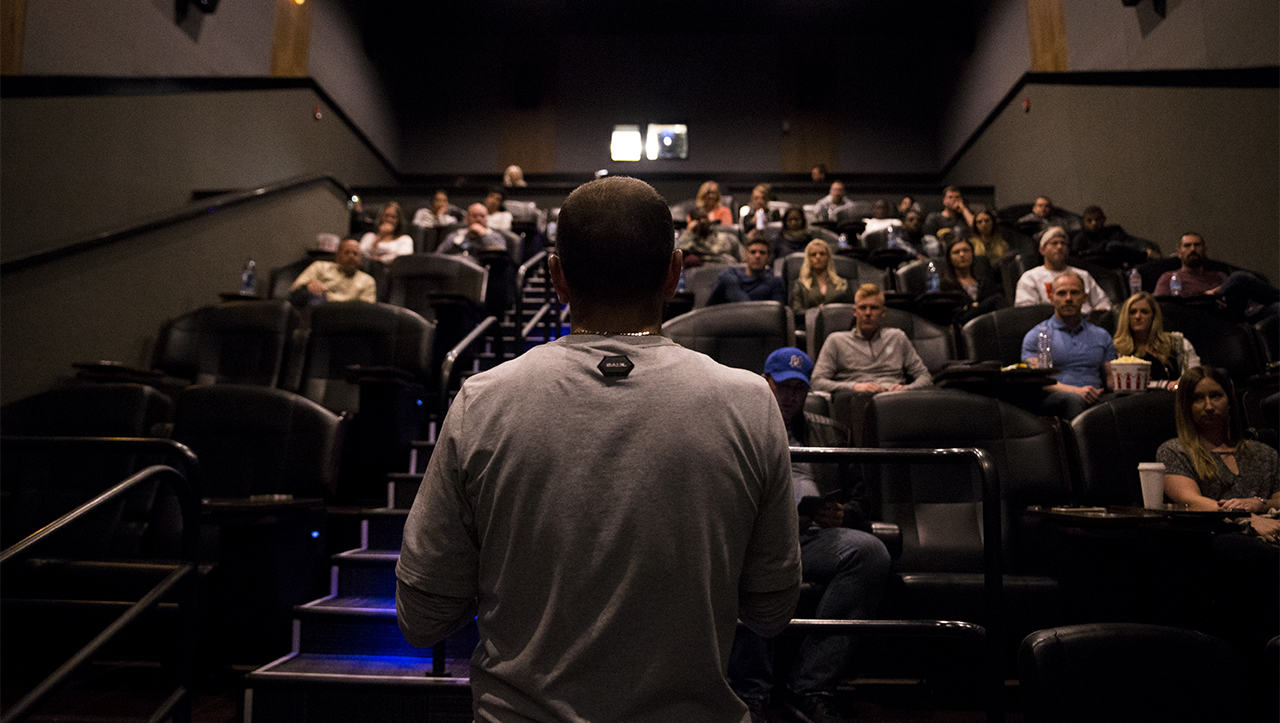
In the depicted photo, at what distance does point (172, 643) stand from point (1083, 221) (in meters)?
7.55

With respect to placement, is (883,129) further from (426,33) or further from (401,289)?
(401,289)

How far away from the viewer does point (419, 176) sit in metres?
12.0

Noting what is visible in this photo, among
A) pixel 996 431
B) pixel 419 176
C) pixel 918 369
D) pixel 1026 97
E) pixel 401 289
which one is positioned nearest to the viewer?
pixel 996 431

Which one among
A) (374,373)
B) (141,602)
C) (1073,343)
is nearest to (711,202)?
(1073,343)

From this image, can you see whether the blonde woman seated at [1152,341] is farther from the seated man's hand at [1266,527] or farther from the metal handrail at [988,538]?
the metal handrail at [988,538]

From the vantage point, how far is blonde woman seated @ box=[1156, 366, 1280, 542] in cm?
267

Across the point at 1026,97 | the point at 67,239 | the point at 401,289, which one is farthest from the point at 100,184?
the point at 1026,97

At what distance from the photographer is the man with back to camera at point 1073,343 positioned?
12.9ft

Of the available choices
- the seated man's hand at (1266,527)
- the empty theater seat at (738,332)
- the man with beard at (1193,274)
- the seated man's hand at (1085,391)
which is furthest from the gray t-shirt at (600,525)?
the man with beard at (1193,274)

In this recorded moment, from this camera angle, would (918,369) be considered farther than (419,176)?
No


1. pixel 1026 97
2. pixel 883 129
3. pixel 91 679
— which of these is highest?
pixel 883 129

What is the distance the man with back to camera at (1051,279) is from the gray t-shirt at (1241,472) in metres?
2.26

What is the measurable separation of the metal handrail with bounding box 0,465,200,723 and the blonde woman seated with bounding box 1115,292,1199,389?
13.4 ft

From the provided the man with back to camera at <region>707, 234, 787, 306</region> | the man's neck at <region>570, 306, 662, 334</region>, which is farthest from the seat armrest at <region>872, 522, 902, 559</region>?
the man with back to camera at <region>707, 234, 787, 306</region>
